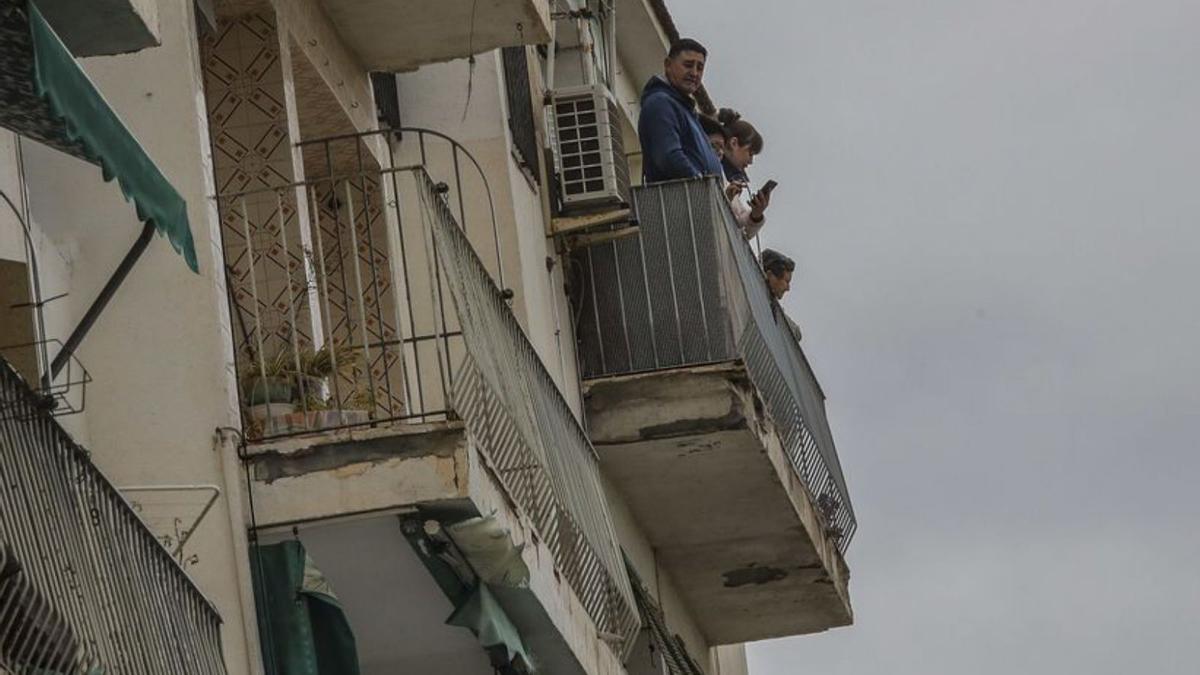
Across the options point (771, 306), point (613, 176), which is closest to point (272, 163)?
point (613, 176)

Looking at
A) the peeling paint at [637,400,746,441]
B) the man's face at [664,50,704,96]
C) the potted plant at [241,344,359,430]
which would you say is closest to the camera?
the potted plant at [241,344,359,430]

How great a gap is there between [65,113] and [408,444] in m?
3.45

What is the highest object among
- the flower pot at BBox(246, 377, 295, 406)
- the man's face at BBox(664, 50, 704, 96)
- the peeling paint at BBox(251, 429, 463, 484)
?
the man's face at BBox(664, 50, 704, 96)

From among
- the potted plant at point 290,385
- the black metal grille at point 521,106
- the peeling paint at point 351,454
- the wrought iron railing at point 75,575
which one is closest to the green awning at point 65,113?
the wrought iron railing at point 75,575

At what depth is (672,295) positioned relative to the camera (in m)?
20.8

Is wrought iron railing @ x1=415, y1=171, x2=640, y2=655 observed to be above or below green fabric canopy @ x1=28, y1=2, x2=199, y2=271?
above

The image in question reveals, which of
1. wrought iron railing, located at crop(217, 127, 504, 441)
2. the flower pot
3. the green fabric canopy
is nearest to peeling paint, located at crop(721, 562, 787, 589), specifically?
wrought iron railing, located at crop(217, 127, 504, 441)

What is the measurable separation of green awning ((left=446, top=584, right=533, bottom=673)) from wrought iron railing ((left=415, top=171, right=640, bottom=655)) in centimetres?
45

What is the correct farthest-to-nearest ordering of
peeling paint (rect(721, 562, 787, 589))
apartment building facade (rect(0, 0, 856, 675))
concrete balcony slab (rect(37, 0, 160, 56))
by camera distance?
peeling paint (rect(721, 562, 787, 589)), apartment building facade (rect(0, 0, 856, 675)), concrete balcony slab (rect(37, 0, 160, 56))

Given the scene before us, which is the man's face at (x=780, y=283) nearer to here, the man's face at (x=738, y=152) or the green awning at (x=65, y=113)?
the man's face at (x=738, y=152)

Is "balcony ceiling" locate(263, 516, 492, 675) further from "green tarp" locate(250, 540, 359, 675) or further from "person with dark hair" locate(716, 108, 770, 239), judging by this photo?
"person with dark hair" locate(716, 108, 770, 239)

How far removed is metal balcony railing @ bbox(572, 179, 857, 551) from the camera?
2067cm

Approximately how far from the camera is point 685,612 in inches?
926

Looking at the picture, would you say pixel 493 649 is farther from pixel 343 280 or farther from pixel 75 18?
pixel 75 18
